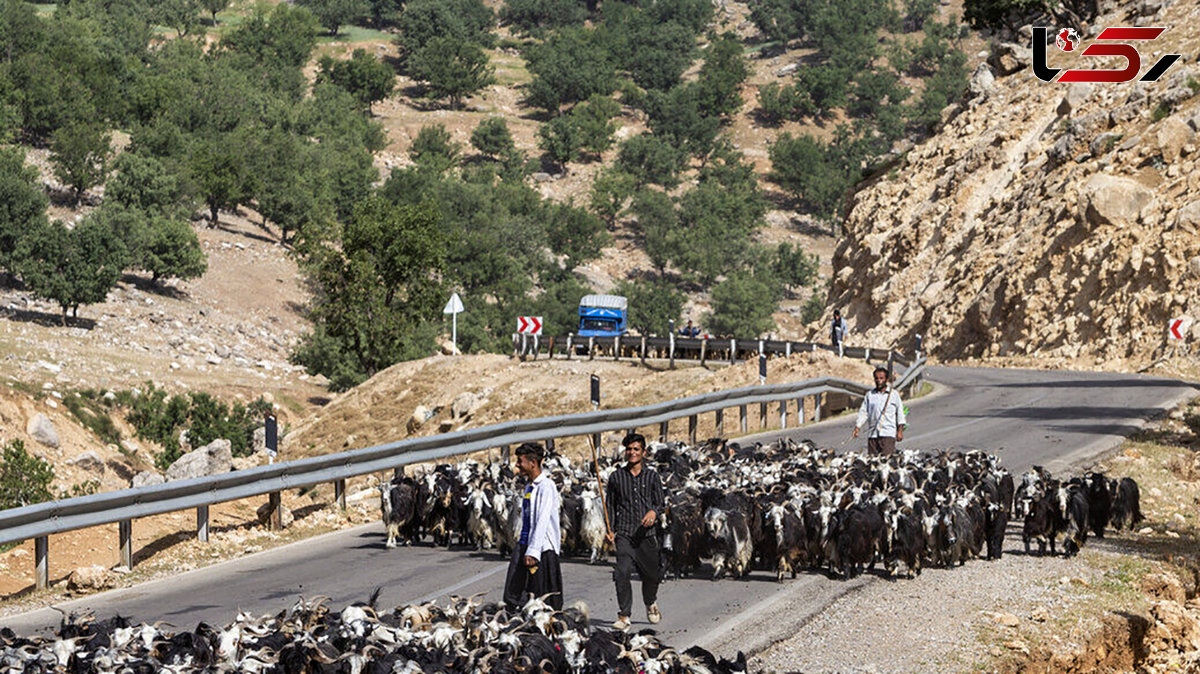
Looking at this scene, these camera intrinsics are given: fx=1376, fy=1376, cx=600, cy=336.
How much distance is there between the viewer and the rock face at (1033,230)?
47969 mm

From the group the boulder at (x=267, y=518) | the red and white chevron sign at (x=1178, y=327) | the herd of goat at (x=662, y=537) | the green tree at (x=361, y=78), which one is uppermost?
the green tree at (x=361, y=78)

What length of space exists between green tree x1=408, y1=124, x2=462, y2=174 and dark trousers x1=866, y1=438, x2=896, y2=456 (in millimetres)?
134274

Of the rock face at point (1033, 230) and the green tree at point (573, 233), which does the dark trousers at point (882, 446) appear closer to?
the rock face at point (1033, 230)

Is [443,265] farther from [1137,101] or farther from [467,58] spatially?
[467,58]

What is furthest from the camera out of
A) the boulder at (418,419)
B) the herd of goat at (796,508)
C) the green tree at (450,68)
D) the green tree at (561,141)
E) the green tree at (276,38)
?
the green tree at (450,68)

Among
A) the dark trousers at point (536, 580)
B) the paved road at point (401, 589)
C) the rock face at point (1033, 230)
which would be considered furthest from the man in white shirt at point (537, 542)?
Result: the rock face at point (1033, 230)

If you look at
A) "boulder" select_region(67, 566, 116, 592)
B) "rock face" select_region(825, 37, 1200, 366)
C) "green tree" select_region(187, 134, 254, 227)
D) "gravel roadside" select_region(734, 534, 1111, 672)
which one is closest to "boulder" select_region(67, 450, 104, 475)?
"boulder" select_region(67, 566, 116, 592)

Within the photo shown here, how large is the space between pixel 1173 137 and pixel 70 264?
52.2 metres

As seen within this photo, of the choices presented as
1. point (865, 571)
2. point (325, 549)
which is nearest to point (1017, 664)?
point (865, 571)

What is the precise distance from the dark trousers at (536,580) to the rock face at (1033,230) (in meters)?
38.7

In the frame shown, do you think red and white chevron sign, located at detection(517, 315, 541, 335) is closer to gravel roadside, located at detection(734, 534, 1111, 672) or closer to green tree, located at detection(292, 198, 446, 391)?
green tree, located at detection(292, 198, 446, 391)

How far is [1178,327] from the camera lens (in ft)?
146

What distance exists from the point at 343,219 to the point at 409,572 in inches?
4430

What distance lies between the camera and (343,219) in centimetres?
12619
